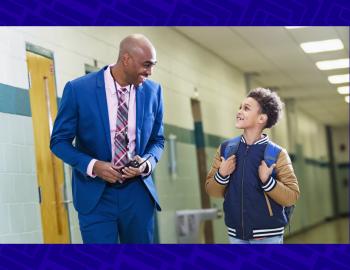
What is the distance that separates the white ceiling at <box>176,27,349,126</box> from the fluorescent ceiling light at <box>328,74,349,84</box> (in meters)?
0.06

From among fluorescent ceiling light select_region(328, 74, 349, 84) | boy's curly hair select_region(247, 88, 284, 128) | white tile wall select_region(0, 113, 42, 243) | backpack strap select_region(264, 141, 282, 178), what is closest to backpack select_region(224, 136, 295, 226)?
backpack strap select_region(264, 141, 282, 178)

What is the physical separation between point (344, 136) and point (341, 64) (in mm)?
11775

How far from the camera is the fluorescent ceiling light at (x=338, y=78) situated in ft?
32.4

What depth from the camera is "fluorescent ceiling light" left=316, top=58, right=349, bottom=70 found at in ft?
31.7

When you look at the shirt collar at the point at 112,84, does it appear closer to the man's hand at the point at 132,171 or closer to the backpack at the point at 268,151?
the man's hand at the point at 132,171

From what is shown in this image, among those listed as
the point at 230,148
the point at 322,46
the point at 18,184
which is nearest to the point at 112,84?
the point at 230,148

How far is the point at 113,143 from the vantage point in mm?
2984

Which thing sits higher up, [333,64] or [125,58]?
[333,64]

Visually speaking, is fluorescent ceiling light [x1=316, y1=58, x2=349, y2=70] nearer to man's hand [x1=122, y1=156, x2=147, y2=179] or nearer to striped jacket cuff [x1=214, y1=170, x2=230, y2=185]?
striped jacket cuff [x1=214, y1=170, x2=230, y2=185]
